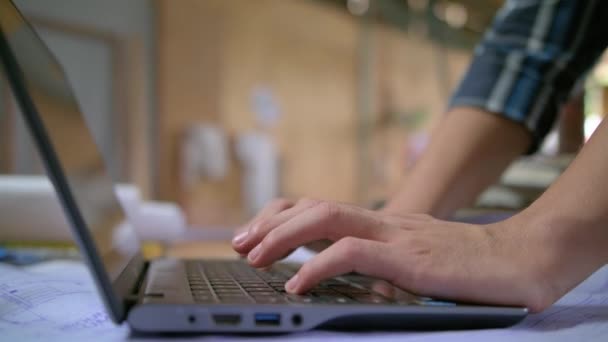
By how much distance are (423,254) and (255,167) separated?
3032 mm

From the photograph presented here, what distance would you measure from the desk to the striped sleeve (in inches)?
13.2

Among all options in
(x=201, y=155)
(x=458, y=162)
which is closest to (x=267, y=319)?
(x=458, y=162)

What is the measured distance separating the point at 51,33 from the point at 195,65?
0.76 metres

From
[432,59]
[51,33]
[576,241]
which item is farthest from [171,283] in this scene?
[432,59]

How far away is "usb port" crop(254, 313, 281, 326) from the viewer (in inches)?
11.6

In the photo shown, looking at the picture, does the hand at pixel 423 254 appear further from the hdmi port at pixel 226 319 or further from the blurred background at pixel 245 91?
the blurred background at pixel 245 91

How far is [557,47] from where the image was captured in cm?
78

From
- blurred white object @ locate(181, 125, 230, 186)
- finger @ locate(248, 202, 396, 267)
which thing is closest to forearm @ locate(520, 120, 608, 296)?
finger @ locate(248, 202, 396, 267)

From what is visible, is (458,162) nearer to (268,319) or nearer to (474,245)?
(474,245)

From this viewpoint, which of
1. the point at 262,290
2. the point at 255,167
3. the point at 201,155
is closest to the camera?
the point at 262,290

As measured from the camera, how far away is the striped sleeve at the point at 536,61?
2.47 ft

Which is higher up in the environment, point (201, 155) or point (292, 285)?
point (292, 285)

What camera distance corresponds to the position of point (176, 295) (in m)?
0.32

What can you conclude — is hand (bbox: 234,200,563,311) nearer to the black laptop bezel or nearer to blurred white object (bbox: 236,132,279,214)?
the black laptop bezel
